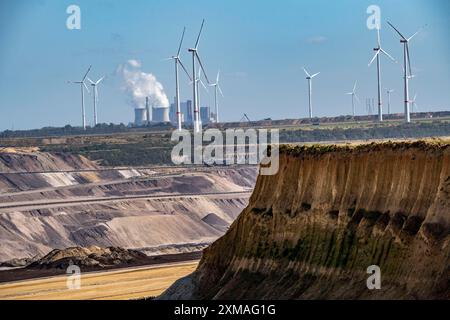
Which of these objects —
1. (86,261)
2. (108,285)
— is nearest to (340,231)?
(108,285)

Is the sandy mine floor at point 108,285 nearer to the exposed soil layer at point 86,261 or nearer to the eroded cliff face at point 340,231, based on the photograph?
the exposed soil layer at point 86,261

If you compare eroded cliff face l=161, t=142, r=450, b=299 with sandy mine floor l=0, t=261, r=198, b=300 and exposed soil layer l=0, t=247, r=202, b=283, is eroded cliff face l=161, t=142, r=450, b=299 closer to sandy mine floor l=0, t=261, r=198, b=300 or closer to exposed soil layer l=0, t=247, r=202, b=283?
sandy mine floor l=0, t=261, r=198, b=300

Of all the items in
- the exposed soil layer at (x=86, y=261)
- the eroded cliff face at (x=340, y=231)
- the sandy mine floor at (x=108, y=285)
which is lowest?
the exposed soil layer at (x=86, y=261)

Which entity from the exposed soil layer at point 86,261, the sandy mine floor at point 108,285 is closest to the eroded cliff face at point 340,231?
the sandy mine floor at point 108,285

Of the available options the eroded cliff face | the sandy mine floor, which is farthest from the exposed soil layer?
the eroded cliff face

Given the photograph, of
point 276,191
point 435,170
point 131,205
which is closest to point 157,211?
point 131,205

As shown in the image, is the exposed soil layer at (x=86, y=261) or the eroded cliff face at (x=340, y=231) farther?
the exposed soil layer at (x=86, y=261)

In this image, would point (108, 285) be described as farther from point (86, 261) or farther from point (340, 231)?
point (340, 231)
